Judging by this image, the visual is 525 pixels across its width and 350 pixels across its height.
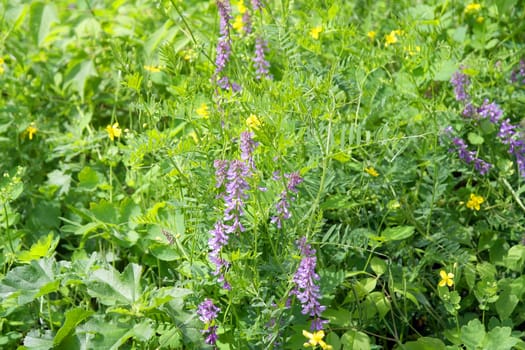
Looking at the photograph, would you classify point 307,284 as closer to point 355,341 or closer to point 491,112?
point 355,341

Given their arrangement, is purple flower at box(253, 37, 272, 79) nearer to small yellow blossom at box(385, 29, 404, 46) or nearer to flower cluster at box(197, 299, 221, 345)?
small yellow blossom at box(385, 29, 404, 46)

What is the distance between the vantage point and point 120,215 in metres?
2.20

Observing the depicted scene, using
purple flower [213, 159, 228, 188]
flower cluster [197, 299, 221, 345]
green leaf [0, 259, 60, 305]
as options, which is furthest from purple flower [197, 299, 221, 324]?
green leaf [0, 259, 60, 305]

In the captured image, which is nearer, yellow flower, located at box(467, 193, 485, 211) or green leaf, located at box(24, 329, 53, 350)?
green leaf, located at box(24, 329, 53, 350)

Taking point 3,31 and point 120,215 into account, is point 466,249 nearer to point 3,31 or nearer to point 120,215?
point 120,215

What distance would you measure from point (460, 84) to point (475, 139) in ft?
0.56

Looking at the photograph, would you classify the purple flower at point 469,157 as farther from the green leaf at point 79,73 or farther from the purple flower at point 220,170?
the green leaf at point 79,73

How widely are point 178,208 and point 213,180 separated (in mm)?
187

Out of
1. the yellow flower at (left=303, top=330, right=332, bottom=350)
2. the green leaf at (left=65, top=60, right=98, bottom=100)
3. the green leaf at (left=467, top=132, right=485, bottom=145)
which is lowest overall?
the yellow flower at (left=303, top=330, right=332, bottom=350)

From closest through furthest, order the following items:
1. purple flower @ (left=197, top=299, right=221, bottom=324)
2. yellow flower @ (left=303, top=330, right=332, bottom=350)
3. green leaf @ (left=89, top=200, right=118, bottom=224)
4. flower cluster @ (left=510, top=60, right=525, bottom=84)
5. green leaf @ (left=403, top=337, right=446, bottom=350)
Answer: yellow flower @ (left=303, top=330, right=332, bottom=350) < purple flower @ (left=197, top=299, right=221, bottom=324) < green leaf @ (left=403, top=337, right=446, bottom=350) < green leaf @ (left=89, top=200, right=118, bottom=224) < flower cluster @ (left=510, top=60, right=525, bottom=84)

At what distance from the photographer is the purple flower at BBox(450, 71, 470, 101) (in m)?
2.25

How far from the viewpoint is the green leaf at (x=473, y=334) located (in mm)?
1810

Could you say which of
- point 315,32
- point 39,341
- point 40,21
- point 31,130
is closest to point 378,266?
point 315,32

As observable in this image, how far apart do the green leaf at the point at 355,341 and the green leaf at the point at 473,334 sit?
228mm
